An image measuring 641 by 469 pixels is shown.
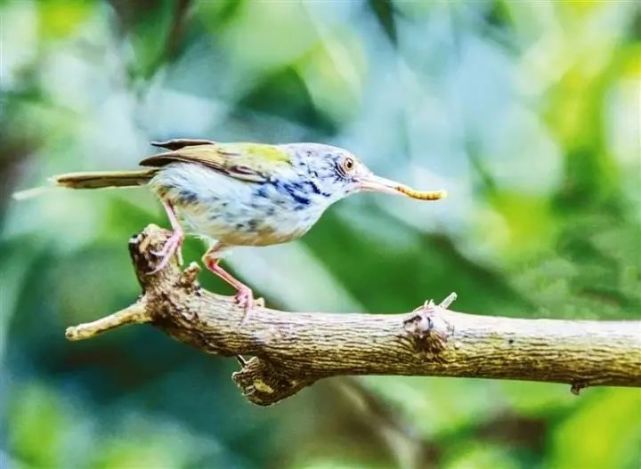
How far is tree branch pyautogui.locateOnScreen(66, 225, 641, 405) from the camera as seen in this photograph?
69 centimetres

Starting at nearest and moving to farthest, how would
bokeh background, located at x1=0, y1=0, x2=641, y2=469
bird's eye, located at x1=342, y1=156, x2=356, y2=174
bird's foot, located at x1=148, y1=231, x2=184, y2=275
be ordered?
bird's foot, located at x1=148, y1=231, x2=184, y2=275, bird's eye, located at x1=342, y1=156, x2=356, y2=174, bokeh background, located at x1=0, y1=0, x2=641, y2=469

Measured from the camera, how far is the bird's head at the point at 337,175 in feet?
2.56

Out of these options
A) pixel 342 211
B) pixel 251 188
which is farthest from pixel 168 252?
pixel 342 211

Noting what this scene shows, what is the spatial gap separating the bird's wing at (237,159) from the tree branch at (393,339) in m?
0.10

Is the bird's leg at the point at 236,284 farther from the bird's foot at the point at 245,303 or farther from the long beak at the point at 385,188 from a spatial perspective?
the long beak at the point at 385,188

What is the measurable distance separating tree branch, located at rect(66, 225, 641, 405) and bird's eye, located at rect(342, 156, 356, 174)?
134 mm

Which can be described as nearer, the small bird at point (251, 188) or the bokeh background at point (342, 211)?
the small bird at point (251, 188)

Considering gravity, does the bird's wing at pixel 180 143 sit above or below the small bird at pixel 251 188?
above

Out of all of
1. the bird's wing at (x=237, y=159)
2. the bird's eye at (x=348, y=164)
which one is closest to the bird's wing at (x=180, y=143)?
the bird's wing at (x=237, y=159)

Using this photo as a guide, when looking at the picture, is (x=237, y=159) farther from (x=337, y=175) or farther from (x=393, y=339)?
(x=393, y=339)

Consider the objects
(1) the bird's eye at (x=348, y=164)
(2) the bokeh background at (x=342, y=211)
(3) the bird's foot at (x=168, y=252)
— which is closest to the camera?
(3) the bird's foot at (x=168, y=252)

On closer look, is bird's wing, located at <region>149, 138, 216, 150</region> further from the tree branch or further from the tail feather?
the tree branch

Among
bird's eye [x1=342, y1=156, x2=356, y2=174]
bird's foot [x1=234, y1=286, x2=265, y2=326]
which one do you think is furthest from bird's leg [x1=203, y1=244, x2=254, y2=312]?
bird's eye [x1=342, y1=156, x2=356, y2=174]

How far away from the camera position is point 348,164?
789 mm
